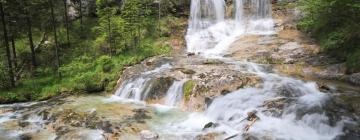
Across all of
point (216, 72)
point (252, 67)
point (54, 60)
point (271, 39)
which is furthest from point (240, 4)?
point (54, 60)

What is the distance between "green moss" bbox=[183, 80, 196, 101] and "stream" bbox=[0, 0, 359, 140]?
13cm

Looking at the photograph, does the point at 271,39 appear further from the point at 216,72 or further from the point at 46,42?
the point at 46,42

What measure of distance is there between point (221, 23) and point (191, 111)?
52.2 ft

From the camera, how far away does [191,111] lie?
47.0 ft

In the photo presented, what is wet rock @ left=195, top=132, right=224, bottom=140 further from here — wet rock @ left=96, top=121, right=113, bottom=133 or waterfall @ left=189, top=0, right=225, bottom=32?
waterfall @ left=189, top=0, right=225, bottom=32

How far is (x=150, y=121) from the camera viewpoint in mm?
13156

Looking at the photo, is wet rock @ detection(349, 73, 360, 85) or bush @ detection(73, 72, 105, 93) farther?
bush @ detection(73, 72, 105, 93)

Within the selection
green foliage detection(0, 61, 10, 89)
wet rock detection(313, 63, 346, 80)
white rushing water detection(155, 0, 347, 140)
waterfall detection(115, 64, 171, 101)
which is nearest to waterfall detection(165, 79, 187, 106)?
waterfall detection(115, 64, 171, 101)

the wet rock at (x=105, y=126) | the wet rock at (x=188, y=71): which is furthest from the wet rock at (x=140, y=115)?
the wet rock at (x=188, y=71)

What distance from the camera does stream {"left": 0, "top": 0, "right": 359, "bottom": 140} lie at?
11.3 metres

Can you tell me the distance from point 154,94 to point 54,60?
1049 cm

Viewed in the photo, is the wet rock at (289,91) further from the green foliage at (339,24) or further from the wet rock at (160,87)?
the wet rock at (160,87)

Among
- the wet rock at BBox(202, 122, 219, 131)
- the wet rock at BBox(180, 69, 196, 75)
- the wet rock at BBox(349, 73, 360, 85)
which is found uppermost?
the wet rock at BBox(180, 69, 196, 75)

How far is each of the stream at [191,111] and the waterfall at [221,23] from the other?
5.62 meters
